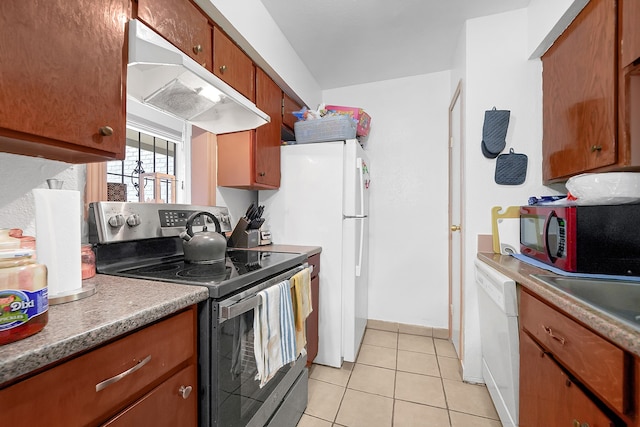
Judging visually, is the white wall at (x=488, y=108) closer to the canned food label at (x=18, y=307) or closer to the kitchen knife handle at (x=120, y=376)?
the kitchen knife handle at (x=120, y=376)

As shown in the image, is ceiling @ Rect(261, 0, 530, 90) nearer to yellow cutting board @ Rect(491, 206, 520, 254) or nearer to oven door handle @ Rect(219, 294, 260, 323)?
yellow cutting board @ Rect(491, 206, 520, 254)

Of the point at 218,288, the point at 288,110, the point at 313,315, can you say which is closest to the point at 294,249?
the point at 313,315

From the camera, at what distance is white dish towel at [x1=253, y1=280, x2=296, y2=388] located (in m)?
1.11

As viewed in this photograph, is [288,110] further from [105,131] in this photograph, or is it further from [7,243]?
[7,243]

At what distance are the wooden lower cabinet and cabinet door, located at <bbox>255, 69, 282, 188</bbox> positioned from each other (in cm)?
65

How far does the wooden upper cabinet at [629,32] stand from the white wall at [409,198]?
142cm

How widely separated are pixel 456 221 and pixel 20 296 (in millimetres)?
2383

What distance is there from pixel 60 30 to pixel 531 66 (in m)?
2.36

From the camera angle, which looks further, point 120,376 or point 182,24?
point 182,24

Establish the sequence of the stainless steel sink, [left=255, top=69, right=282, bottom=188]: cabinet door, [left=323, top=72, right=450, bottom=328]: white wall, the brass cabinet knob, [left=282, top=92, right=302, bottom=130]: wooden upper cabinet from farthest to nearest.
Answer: [left=323, top=72, right=450, bottom=328]: white wall, [left=282, top=92, right=302, bottom=130]: wooden upper cabinet, [left=255, top=69, right=282, bottom=188]: cabinet door, the stainless steel sink, the brass cabinet knob

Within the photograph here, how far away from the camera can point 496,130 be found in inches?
69.9

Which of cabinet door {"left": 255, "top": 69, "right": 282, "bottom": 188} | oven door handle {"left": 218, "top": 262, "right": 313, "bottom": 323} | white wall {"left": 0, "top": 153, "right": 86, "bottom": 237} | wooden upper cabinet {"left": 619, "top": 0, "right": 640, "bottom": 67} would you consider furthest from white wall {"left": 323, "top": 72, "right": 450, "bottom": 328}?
white wall {"left": 0, "top": 153, "right": 86, "bottom": 237}

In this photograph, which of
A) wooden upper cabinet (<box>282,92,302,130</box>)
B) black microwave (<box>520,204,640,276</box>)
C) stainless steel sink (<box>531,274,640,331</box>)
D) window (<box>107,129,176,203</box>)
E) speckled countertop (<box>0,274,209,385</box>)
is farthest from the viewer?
wooden upper cabinet (<box>282,92,302,130</box>)

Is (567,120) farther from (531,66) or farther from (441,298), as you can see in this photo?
(441,298)
